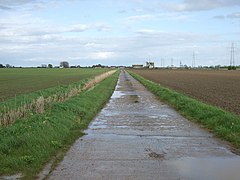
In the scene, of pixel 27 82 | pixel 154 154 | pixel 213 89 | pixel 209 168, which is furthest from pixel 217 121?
pixel 27 82

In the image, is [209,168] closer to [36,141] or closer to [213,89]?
[36,141]

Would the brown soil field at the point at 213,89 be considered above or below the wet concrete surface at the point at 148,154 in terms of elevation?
below

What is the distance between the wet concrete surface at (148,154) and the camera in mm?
6883

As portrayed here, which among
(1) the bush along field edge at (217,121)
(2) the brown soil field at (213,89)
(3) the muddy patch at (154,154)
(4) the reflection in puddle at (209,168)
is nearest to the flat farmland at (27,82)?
(1) the bush along field edge at (217,121)

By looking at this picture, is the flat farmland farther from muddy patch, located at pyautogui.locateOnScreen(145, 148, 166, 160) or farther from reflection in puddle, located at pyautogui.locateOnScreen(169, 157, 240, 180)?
reflection in puddle, located at pyautogui.locateOnScreen(169, 157, 240, 180)

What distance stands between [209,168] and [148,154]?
174 cm

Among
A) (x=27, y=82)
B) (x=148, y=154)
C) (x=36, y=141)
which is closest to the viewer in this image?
(x=148, y=154)

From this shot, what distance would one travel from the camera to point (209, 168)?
7.32 metres

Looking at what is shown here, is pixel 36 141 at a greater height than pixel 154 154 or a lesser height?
greater

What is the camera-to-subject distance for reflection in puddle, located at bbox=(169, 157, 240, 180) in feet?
22.1

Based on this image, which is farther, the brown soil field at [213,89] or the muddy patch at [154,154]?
the brown soil field at [213,89]

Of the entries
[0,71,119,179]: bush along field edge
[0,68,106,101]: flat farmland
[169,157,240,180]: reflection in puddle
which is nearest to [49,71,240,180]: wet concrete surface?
[169,157,240,180]: reflection in puddle

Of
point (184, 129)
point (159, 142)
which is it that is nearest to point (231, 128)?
point (184, 129)

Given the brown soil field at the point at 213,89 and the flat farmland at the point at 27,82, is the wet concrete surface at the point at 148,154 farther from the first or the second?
the flat farmland at the point at 27,82
